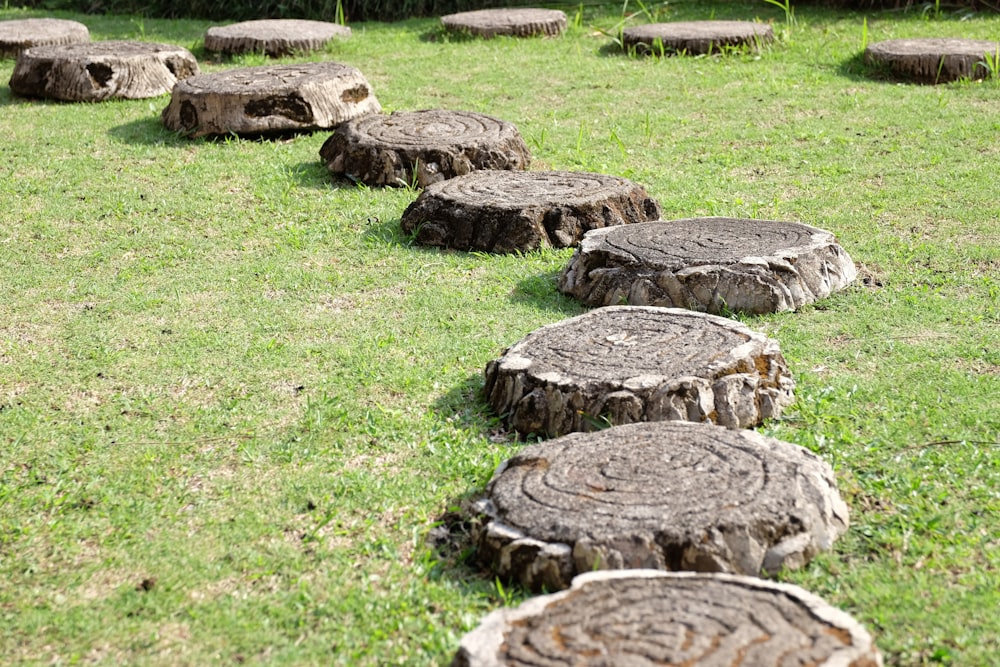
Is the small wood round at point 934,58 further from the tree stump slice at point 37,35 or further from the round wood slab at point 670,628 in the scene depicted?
the round wood slab at point 670,628

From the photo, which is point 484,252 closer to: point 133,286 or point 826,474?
point 133,286

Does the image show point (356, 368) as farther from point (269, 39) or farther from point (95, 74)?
point (269, 39)

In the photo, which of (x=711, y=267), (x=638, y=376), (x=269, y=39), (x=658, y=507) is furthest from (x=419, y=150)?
(x=269, y=39)

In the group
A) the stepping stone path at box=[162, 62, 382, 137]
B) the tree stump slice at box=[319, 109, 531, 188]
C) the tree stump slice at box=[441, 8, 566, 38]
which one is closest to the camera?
the tree stump slice at box=[319, 109, 531, 188]

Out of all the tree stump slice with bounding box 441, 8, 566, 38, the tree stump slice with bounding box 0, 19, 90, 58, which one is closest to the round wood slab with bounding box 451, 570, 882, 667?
the tree stump slice with bounding box 0, 19, 90, 58

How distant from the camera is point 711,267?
4.77m

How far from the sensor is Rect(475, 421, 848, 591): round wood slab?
288 cm

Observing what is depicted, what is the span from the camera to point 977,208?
6.17 metres

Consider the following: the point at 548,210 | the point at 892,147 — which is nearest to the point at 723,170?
the point at 892,147

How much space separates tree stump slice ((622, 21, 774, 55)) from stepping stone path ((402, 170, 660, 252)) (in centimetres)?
471

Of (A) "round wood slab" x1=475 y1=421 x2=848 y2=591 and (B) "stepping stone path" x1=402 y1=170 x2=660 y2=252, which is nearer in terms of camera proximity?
(A) "round wood slab" x1=475 y1=421 x2=848 y2=591

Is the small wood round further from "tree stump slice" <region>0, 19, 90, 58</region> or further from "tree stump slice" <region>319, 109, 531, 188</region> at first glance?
"tree stump slice" <region>0, 19, 90, 58</region>

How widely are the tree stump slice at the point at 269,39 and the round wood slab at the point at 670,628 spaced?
347 inches

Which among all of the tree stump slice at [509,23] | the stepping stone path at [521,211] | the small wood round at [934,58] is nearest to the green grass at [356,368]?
the stepping stone path at [521,211]
